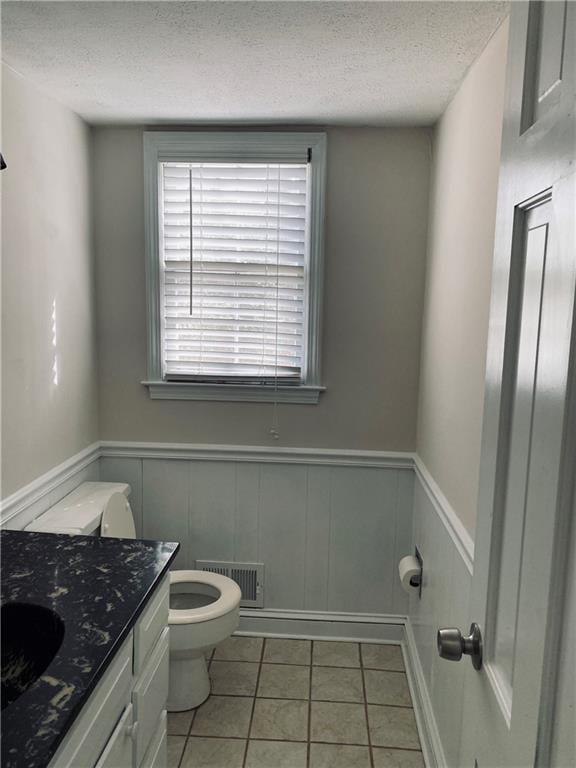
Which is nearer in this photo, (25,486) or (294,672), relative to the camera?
(25,486)

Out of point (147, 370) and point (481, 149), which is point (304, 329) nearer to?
point (147, 370)

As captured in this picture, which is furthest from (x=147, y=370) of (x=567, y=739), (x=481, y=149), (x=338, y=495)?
(x=567, y=739)

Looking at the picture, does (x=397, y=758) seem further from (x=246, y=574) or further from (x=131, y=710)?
(x=131, y=710)

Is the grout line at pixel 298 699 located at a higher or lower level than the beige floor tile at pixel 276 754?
higher

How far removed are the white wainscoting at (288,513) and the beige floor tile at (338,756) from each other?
0.74 meters

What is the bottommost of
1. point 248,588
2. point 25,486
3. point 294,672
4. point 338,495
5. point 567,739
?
point 294,672

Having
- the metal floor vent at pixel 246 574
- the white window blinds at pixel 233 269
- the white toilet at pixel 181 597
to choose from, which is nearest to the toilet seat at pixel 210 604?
the white toilet at pixel 181 597

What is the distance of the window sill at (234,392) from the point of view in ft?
8.89

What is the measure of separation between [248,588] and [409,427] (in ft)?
3.81

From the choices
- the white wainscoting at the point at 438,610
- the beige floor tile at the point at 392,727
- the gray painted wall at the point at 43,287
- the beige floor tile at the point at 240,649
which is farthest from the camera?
the beige floor tile at the point at 240,649

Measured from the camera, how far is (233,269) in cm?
267

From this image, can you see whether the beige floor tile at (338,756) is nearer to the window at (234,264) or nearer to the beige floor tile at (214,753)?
the beige floor tile at (214,753)

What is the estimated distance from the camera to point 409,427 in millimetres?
2719

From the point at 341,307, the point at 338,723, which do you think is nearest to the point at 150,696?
the point at 338,723
